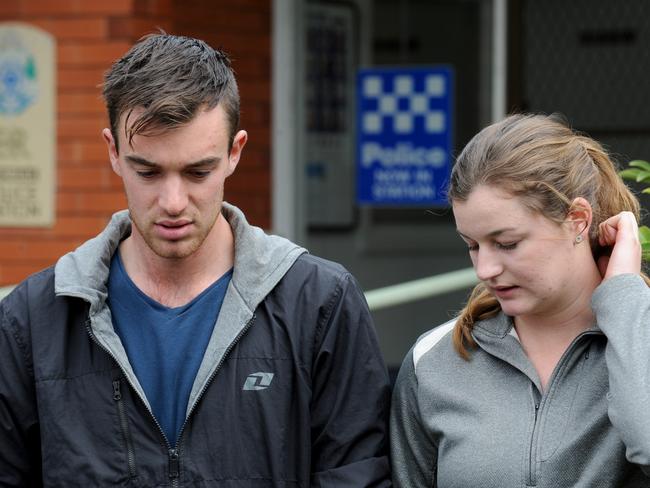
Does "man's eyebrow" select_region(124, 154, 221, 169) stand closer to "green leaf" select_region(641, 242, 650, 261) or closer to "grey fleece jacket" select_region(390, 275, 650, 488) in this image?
"grey fleece jacket" select_region(390, 275, 650, 488)

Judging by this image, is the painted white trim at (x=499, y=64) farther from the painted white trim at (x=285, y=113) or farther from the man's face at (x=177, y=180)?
the man's face at (x=177, y=180)

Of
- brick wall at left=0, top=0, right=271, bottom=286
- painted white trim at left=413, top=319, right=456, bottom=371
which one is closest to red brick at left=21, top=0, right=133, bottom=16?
brick wall at left=0, top=0, right=271, bottom=286

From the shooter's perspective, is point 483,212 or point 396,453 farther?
point 396,453

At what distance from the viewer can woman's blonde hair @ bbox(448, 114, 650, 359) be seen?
90.8 inches

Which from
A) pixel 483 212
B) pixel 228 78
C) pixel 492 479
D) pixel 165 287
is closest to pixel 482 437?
pixel 492 479

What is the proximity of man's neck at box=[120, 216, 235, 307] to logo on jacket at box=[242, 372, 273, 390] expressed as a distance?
192 millimetres

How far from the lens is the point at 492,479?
7.63ft

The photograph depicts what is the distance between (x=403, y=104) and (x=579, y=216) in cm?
368

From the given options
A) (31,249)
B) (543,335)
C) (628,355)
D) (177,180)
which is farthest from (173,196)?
(31,249)

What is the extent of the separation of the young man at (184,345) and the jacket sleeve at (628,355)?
0.46m

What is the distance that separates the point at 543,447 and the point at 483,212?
16.8 inches

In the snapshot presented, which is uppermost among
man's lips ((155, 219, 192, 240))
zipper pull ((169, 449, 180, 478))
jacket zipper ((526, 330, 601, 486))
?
man's lips ((155, 219, 192, 240))

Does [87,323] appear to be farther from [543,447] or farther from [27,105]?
[27,105]

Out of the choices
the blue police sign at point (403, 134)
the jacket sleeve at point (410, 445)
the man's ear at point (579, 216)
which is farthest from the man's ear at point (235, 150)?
the blue police sign at point (403, 134)
